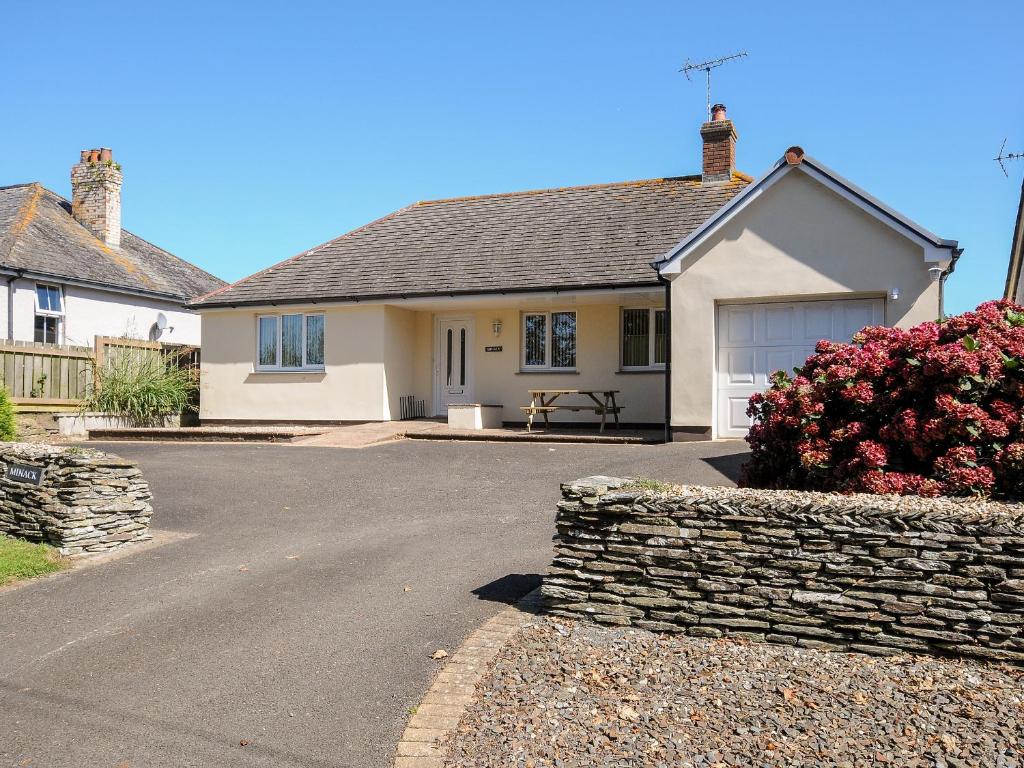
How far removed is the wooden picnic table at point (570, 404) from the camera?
17281 mm

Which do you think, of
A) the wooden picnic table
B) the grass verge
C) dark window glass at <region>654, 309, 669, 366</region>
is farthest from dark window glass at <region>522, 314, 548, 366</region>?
the grass verge

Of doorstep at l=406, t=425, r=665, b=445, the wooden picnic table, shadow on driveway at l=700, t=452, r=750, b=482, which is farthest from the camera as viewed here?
the wooden picnic table

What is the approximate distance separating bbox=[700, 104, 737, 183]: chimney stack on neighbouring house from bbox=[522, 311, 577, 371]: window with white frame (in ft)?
16.4

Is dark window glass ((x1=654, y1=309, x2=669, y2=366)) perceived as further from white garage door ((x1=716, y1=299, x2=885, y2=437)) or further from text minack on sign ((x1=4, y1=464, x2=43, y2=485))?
text minack on sign ((x1=4, y1=464, x2=43, y2=485))

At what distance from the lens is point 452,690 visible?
4.96 meters

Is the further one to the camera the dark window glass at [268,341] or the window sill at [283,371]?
the dark window glass at [268,341]

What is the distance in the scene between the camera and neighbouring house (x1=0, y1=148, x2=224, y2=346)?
22672mm

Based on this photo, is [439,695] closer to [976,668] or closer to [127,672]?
[127,672]

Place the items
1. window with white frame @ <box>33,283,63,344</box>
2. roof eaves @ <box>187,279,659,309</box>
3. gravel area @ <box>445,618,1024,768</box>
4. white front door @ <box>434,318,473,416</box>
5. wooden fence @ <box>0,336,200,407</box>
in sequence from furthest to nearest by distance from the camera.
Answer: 1. window with white frame @ <box>33,283,63,344</box>
2. white front door @ <box>434,318,473,416</box>
3. wooden fence @ <box>0,336,200,407</box>
4. roof eaves @ <box>187,279,659,309</box>
5. gravel area @ <box>445,618,1024,768</box>

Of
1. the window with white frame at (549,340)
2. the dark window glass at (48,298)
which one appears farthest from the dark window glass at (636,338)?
the dark window glass at (48,298)

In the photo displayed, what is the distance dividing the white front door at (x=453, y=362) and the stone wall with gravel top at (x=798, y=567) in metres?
14.4

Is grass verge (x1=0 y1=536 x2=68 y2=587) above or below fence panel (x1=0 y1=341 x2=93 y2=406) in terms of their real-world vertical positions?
below

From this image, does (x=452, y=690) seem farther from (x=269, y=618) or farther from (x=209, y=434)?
(x=209, y=434)

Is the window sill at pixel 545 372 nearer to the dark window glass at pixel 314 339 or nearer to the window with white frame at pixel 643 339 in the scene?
the window with white frame at pixel 643 339
